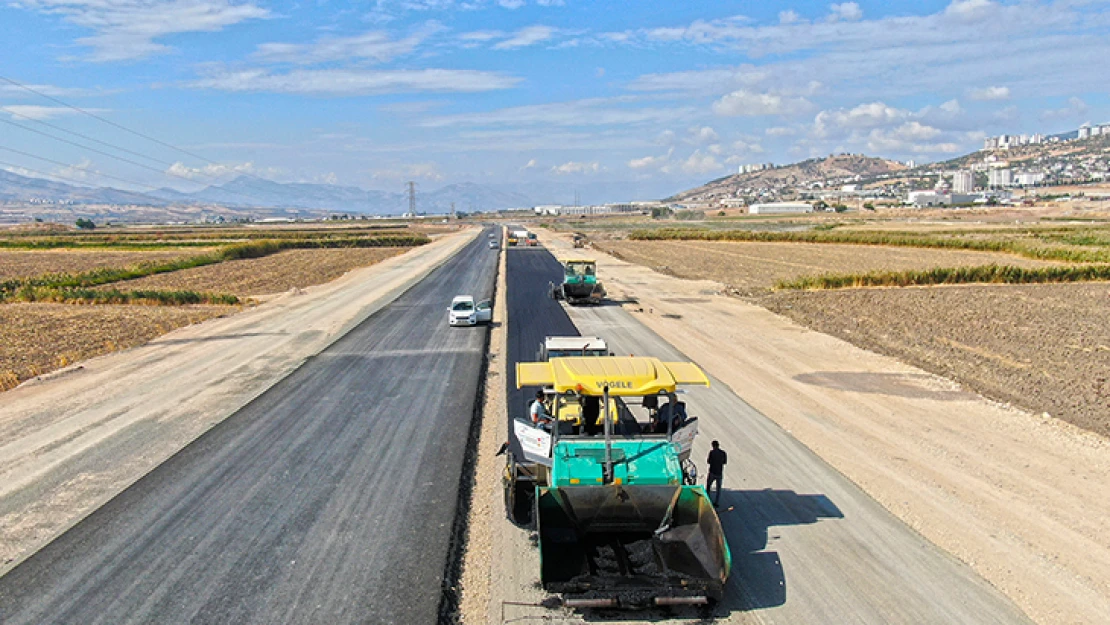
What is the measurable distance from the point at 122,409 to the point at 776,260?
62736 mm

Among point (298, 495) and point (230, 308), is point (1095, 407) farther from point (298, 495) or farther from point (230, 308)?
point (230, 308)

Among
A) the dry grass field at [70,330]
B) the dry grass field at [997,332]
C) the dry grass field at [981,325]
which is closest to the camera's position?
the dry grass field at [997,332]

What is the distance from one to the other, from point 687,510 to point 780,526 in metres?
2.91

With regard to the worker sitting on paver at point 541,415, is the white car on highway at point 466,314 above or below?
below

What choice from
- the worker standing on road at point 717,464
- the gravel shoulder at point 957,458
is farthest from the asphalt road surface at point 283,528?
the gravel shoulder at point 957,458

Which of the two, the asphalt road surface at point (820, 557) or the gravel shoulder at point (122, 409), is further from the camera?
the gravel shoulder at point (122, 409)

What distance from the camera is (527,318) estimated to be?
36.7 metres

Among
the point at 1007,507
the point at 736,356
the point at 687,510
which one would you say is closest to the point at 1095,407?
the point at 1007,507

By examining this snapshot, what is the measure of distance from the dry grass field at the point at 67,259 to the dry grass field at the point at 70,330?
2615 centimetres

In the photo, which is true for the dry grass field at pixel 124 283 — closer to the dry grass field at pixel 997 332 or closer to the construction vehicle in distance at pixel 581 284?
the construction vehicle in distance at pixel 581 284

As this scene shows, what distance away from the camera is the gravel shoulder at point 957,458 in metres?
11.2

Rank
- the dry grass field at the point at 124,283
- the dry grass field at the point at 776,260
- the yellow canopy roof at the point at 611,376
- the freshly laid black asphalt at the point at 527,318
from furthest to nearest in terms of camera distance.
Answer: the dry grass field at the point at 776,260
the dry grass field at the point at 124,283
the freshly laid black asphalt at the point at 527,318
the yellow canopy roof at the point at 611,376

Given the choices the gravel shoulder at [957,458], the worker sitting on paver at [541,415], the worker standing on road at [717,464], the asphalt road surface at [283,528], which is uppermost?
the worker sitting on paver at [541,415]

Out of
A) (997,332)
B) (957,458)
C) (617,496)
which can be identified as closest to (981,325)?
(997,332)
